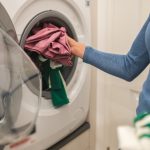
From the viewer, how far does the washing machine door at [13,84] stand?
0.93 metres

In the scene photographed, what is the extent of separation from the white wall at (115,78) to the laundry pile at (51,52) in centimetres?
44

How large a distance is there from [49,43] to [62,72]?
0.89ft

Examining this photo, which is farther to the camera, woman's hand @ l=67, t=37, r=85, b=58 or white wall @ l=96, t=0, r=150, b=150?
white wall @ l=96, t=0, r=150, b=150

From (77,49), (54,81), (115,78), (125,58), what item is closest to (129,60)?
(125,58)

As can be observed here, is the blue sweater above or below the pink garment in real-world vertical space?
below

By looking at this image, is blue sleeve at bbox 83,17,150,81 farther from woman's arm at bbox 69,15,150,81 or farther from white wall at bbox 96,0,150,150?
white wall at bbox 96,0,150,150

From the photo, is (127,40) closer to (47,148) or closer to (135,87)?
(135,87)

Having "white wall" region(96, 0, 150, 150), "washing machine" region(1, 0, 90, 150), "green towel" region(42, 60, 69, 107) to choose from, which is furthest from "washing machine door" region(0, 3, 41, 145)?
"white wall" region(96, 0, 150, 150)

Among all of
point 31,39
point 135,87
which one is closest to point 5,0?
point 31,39

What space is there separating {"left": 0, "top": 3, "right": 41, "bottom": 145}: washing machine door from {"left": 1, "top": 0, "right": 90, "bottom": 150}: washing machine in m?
0.03

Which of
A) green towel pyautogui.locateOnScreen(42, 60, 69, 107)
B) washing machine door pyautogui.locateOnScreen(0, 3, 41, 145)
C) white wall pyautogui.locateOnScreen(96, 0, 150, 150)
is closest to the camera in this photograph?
washing machine door pyautogui.locateOnScreen(0, 3, 41, 145)

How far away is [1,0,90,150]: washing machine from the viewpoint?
1103 mm

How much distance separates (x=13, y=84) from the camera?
97cm

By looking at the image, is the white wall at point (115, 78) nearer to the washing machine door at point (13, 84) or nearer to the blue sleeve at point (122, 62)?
the blue sleeve at point (122, 62)
